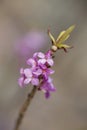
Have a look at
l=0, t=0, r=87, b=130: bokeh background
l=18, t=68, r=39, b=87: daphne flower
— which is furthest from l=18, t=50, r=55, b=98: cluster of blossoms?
l=0, t=0, r=87, b=130: bokeh background

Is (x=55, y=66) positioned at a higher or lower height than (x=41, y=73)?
higher

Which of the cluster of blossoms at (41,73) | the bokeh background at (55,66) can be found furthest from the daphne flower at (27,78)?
the bokeh background at (55,66)

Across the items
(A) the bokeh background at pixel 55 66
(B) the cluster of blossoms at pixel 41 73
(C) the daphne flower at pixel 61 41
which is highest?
(A) the bokeh background at pixel 55 66

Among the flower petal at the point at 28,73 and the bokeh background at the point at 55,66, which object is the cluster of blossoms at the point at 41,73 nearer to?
the flower petal at the point at 28,73

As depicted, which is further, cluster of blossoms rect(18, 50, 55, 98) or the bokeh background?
the bokeh background

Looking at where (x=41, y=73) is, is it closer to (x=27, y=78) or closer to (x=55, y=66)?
(x=27, y=78)

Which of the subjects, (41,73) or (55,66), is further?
(55,66)

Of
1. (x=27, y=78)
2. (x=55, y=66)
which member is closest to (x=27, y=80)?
(x=27, y=78)

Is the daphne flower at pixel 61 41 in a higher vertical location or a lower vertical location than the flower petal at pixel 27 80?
higher

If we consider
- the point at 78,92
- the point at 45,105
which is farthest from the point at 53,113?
the point at 78,92

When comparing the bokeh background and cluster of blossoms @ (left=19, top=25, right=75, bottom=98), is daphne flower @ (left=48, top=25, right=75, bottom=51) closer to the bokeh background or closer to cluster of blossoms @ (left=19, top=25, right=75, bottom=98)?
cluster of blossoms @ (left=19, top=25, right=75, bottom=98)
